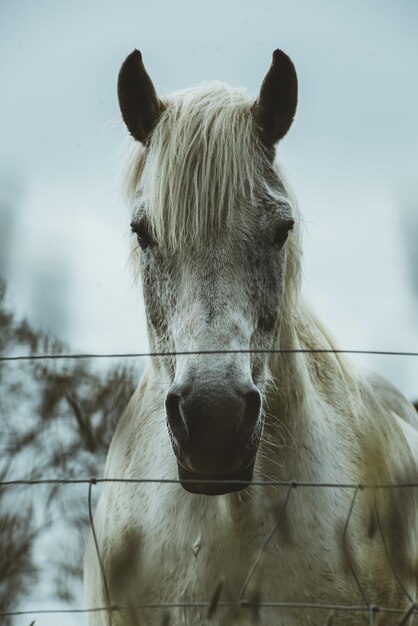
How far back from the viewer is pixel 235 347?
7.54ft

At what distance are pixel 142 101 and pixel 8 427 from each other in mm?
3839

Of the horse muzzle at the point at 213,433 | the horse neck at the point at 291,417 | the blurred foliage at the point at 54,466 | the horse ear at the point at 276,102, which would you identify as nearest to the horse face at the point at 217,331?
the horse muzzle at the point at 213,433

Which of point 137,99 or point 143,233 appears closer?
point 143,233

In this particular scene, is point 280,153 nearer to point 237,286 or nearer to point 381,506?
point 237,286

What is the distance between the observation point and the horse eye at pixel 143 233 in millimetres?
2750

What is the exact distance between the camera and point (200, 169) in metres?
2.76

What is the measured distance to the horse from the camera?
2.37m

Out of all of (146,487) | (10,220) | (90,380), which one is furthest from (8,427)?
(146,487)

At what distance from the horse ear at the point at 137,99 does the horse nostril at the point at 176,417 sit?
1.40 metres

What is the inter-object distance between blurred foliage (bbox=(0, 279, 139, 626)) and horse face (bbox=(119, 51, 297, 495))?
85 centimetres

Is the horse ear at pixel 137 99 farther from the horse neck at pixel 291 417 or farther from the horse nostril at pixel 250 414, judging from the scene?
the horse nostril at pixel 250 414

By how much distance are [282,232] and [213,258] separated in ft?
1.23

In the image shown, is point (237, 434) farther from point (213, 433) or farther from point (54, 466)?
point (54, 466)

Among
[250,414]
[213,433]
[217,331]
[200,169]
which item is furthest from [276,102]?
[213,433]
